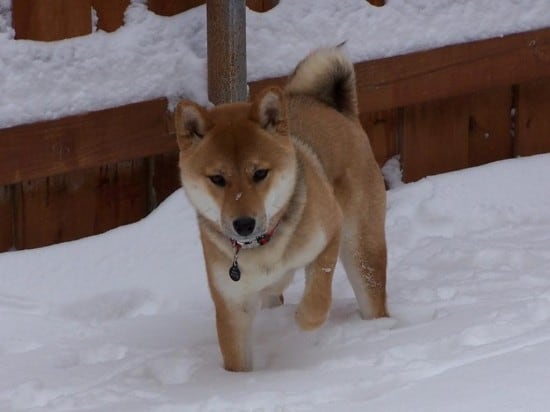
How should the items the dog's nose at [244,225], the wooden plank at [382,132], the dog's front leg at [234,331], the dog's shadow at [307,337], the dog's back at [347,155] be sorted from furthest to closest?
the wooden plank at [382,132], the dog's back at [347,155], the dog's shadow at [307,337], the dog's front leg at [234,331], the dog's nose at [244,225]

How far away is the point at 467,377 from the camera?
12.5ft

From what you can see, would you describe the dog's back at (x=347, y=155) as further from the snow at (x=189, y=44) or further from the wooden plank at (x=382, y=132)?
the wooden plank at (x=382, y=132)

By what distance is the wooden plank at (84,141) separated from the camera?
526 cm

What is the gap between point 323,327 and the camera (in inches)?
194

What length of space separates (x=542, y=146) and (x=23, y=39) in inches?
116

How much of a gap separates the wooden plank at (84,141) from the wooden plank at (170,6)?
40 centimetres

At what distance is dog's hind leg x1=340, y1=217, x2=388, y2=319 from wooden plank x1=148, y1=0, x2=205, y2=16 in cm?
140

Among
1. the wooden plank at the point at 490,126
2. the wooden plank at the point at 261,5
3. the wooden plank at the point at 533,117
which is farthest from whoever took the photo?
the wooden plank at the point at 533,117

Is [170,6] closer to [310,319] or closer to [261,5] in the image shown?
[261,5]

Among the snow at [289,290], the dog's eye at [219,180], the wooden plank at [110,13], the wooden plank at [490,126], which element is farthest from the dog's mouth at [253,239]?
the wooden plank at [490,126]

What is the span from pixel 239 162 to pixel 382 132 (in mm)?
2223

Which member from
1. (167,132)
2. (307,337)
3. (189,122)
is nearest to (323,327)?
(307,337)

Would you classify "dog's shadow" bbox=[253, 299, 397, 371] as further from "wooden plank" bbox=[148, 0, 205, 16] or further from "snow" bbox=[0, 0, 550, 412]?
"wooden plank" bbox=[148, 0, 205, 16]

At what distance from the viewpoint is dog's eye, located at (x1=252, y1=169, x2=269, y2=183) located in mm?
4234
